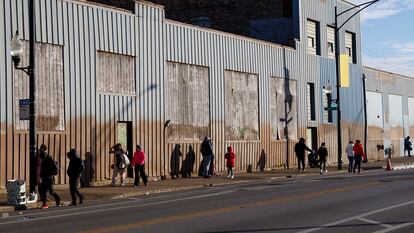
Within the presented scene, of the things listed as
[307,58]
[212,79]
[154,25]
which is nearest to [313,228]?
[154,25]

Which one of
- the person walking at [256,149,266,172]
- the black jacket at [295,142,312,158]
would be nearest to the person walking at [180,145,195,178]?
the person walking at [256,149,266,172]

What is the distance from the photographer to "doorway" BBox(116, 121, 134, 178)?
96.3ft

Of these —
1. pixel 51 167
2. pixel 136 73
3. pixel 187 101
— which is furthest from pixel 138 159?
pixel 51 167

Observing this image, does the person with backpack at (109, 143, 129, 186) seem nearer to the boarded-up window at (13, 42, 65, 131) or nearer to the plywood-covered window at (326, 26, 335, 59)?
the boarded-up window at (13, 42, 65, 131)

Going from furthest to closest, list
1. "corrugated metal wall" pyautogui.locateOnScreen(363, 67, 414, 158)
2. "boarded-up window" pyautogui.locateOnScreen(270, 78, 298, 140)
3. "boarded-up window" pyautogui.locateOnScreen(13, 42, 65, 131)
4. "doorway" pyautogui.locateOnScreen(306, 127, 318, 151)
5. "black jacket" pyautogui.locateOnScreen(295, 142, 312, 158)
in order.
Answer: "corrugated metal wall" pyautogui.locateOnScreen(363, 67, 414, 158) → "doorway" pyautogui.locateOnScreen(306, 127, 318, 151) → "boarded-up window" pyautogui.locateOnScreen(270, 78, 298, 140) → "black jacket" pyautogui.locateOnScreen(295, 142, 312, 158) → "boarded-up window" pyautogui.locateOnScreen(13, 42, 65, 131)

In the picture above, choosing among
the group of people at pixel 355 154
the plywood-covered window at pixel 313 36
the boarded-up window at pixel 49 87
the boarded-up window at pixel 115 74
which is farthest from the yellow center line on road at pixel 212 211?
the plywood-covered window at pixel 313 36

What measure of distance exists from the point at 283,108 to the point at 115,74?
47.6 ft

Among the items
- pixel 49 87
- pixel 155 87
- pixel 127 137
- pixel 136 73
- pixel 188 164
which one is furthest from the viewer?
pixel 188 164

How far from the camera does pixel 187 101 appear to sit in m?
33.3

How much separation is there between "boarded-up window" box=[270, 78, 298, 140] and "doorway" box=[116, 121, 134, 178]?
39.7 ft

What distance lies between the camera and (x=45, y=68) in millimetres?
25844

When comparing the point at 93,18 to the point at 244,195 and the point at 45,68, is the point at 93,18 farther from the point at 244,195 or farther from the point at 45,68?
the point at 244,195

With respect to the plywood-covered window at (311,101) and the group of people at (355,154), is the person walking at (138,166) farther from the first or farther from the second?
the plywood-covered window at (311,101)

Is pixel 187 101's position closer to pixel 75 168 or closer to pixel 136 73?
pixel 136 73
